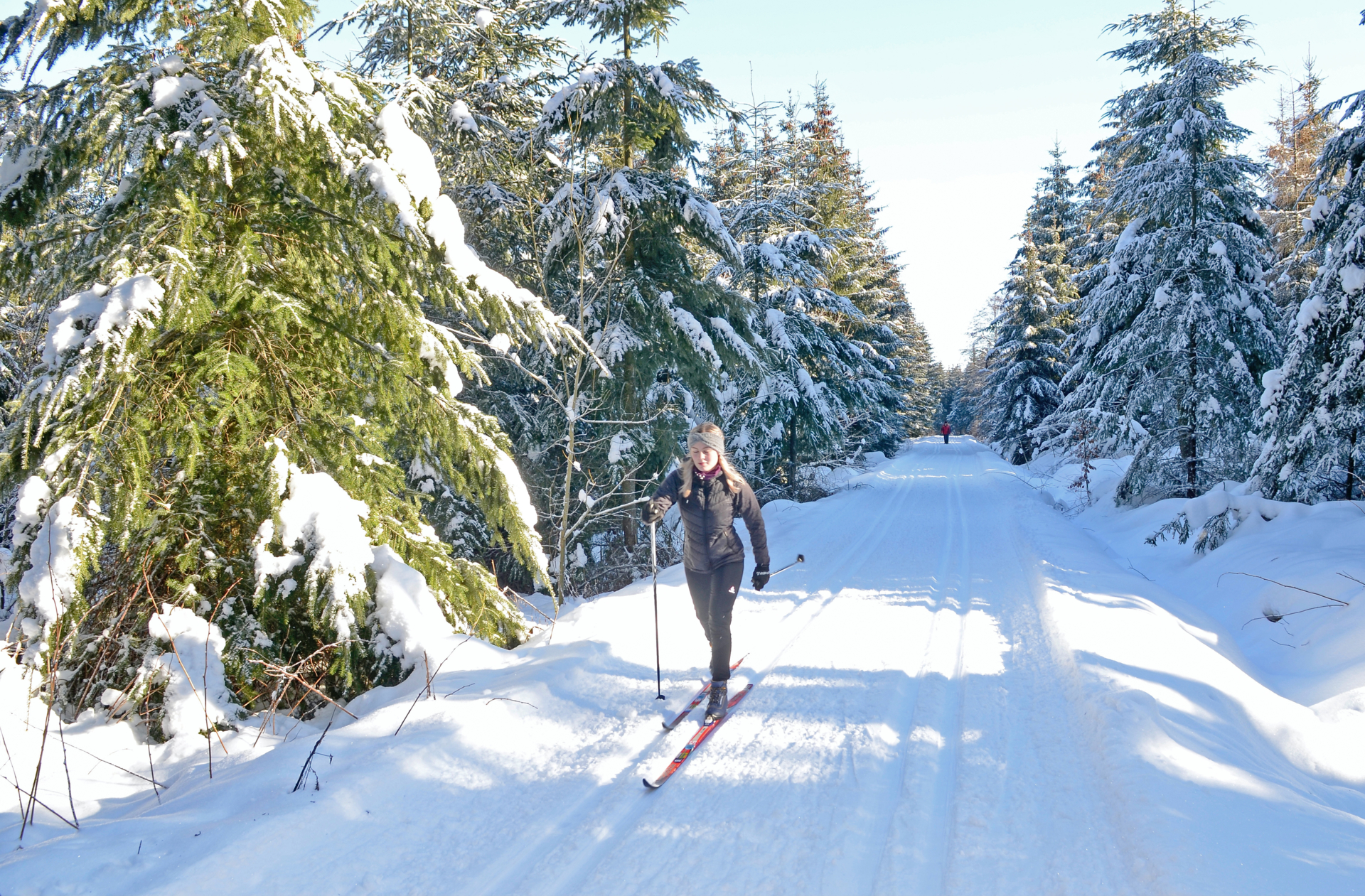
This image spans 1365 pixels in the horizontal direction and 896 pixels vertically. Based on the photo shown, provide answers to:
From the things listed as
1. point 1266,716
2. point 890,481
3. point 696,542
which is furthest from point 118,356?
point 890,481

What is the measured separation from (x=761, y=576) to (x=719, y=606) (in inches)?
16.3

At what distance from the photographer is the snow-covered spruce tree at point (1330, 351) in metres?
7.72

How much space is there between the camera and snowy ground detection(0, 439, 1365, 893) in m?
3.08

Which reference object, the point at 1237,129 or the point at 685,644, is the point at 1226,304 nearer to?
the point at 1237,129

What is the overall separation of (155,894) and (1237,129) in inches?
776

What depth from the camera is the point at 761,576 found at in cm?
531

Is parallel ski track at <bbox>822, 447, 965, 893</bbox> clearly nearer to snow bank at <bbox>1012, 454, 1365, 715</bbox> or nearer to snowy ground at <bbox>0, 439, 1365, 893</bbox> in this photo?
snowy ground at <bbox>0, 439, 1365, 893</bbox>

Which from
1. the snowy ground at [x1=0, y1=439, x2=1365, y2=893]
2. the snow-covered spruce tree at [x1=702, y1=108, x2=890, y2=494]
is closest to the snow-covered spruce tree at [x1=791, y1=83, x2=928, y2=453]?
the snow-covered spruce tree at [x1=702, y1=108, x2=890, y2=494]

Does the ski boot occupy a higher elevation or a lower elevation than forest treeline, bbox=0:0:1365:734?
lower

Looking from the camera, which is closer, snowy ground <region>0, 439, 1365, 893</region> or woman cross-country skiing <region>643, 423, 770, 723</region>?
snowy ground <region>0, 439, 1365, 893</region>

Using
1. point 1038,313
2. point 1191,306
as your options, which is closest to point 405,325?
→ point 1191,306

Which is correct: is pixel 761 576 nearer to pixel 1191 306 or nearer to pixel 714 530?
pixel 714 530

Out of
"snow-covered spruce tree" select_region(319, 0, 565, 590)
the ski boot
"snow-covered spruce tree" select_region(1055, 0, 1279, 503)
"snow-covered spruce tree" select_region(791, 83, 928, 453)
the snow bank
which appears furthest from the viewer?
"snow-covered spruce tree" select_region(791, 83, 928, 453)

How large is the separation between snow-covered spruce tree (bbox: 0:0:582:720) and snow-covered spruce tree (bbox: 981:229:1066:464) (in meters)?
30.3
